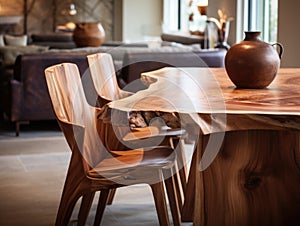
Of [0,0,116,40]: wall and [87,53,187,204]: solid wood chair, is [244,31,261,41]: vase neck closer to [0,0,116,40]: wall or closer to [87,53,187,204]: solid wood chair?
[87,53,187,204]: solid wood chair

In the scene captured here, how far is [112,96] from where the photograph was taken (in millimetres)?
3680

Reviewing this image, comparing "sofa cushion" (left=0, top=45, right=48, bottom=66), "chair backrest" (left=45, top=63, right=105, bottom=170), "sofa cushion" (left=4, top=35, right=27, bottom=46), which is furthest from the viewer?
"sofa cushion" (left=4, top=35, right=27, bottom=46)

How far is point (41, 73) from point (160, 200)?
10.8 feet

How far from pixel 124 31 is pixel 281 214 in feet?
36.6

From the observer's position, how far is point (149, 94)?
102 inches

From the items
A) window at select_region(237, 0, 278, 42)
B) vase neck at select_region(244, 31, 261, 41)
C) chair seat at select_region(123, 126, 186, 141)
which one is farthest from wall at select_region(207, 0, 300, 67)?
vase neck at select_region(244, 31, 261, 41)

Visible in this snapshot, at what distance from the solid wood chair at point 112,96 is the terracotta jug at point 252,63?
526 millimetres

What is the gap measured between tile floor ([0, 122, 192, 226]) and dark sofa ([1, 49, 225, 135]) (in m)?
0.39

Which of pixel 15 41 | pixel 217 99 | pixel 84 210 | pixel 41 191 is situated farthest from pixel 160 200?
pixel 15 41

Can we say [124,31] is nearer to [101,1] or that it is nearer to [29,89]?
[101,1]

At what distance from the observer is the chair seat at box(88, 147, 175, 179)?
2.72m

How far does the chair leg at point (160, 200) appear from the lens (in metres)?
2.87

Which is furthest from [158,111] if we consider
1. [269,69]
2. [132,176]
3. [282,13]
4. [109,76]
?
[282,13]

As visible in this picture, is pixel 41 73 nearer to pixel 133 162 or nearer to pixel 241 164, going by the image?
pixel 133 162
